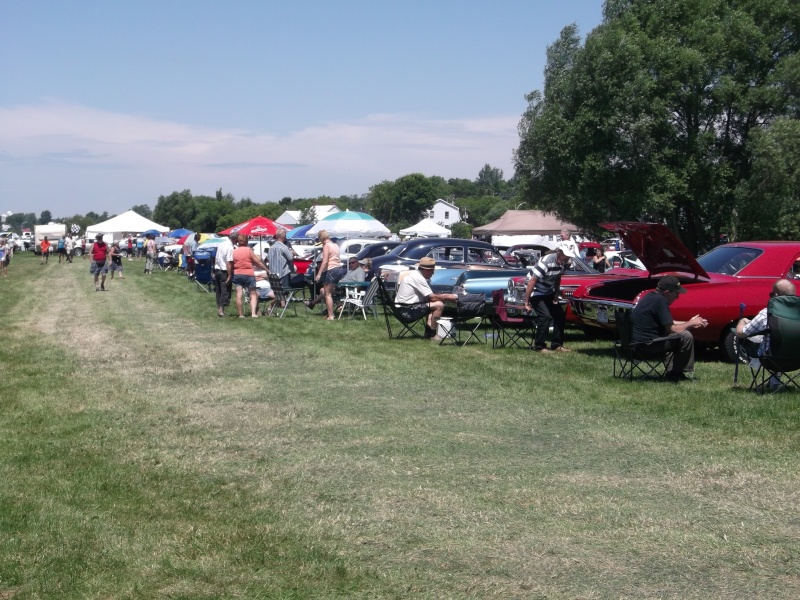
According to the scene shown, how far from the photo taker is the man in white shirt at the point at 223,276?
1927 cm

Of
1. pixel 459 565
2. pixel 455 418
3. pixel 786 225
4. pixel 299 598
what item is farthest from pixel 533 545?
pixel 786 225

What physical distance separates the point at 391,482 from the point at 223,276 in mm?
13919

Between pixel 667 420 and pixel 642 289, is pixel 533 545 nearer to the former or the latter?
pixel 667 420

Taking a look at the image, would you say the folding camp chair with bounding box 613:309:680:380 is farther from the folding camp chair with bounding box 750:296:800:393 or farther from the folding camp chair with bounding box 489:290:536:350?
the folding camp chair with bounding box 489:290:536:350

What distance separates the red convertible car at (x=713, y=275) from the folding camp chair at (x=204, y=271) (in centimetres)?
1697

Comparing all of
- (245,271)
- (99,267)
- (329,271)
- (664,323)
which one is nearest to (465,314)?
(664,323)

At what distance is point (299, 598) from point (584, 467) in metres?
3.01

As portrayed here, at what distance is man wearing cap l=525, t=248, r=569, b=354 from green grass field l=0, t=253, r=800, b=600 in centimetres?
120

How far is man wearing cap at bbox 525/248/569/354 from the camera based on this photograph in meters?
13.5

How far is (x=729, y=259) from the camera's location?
1273 cm

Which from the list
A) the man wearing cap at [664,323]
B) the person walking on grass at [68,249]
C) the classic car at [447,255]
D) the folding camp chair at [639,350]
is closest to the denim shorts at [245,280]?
the classic car at [447,255]

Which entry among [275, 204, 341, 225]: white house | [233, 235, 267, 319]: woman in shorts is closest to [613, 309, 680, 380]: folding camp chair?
[233, 235, 267, 319]: woman in shorts

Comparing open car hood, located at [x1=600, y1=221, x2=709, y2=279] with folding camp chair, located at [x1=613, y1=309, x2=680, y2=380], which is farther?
open car hood, located at [x1=600, y1=221, x2=709, y2=279]

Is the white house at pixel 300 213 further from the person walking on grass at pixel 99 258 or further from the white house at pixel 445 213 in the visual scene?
the person walking on grass at pixel 99 258
